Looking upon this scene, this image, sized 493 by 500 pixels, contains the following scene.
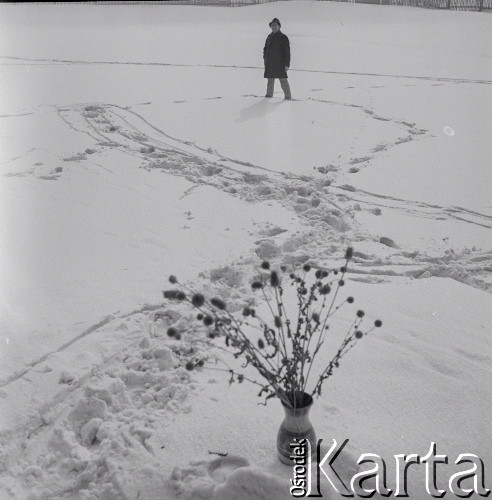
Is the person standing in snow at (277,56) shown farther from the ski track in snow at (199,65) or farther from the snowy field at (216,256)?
the ski track in snow at (199,65)

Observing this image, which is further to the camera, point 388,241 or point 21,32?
point 21,32

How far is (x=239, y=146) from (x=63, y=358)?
348 cm

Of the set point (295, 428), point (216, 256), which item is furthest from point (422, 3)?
point (295, 428)

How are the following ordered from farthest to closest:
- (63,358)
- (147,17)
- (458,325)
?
(147,17) → (458,325) → (63,358)

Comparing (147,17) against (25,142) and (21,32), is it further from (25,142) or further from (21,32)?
(25,142)

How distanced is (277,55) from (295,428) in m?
6.15

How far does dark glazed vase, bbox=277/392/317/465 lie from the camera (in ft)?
6.48

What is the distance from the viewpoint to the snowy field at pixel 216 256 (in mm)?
2227

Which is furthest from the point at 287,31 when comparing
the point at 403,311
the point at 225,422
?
the point at 225,422

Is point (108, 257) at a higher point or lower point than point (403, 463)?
higher

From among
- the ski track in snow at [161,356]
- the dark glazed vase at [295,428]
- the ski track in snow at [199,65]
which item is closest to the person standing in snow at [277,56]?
the ski track in snow at [199,65]

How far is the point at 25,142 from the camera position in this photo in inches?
229

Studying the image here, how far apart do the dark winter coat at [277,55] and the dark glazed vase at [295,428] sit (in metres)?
6.05

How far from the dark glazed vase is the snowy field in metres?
0.07
